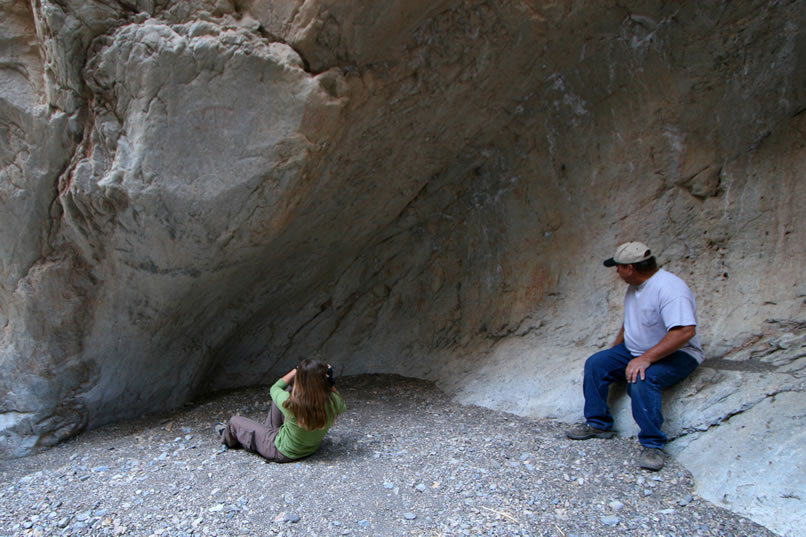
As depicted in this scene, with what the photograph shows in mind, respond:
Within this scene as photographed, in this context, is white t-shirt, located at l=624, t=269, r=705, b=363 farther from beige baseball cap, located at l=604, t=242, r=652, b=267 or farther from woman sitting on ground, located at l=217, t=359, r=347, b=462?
woman sitting on ground, located at l=217, t=359, r=347, b=462

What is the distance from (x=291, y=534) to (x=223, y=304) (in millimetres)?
2234

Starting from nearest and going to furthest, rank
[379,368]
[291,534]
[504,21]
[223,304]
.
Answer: [291,534], [504,21], [223,304], [379,368]

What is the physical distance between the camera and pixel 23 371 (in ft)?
11.2

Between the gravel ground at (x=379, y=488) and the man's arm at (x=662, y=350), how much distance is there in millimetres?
391

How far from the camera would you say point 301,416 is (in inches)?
104

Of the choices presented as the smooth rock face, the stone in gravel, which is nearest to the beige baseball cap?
the smooth rock face

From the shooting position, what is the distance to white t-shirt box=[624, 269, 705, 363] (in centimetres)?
252

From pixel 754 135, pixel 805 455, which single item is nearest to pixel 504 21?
pixel 754 135

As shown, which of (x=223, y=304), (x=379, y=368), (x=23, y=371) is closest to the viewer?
(x=23, y=371)

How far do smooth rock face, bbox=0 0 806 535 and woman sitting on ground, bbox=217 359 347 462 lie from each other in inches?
38.7

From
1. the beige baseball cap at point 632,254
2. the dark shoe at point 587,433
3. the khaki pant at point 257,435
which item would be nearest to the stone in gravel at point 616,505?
the dark shoe at point 587,433

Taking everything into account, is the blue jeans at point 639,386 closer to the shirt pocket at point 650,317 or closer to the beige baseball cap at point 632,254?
the shirt pocket at point 650,317

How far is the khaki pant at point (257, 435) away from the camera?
2.78m

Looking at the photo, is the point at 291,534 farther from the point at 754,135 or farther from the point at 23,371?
the point at 754,135
